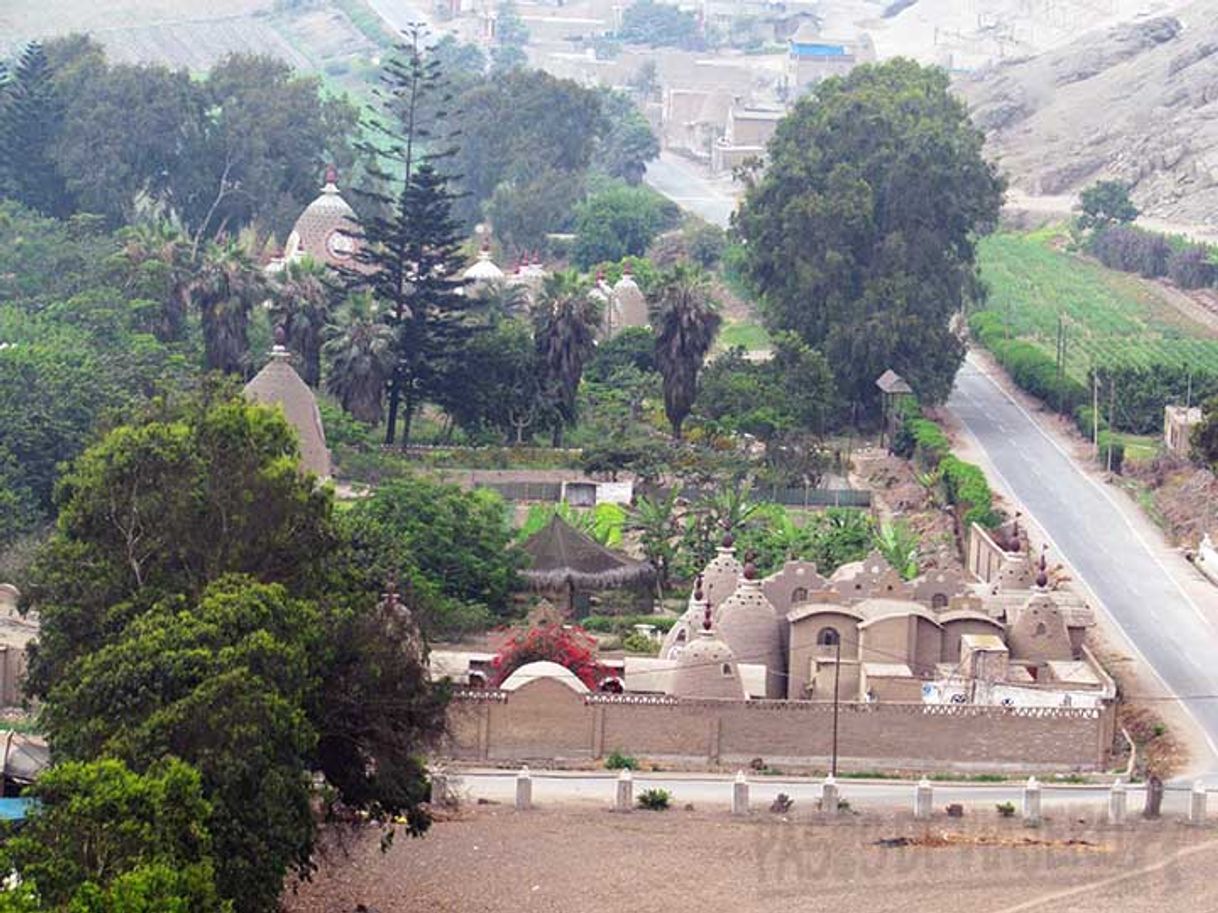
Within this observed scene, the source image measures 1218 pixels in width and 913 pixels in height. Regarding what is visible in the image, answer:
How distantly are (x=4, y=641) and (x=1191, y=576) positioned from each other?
23417 mm

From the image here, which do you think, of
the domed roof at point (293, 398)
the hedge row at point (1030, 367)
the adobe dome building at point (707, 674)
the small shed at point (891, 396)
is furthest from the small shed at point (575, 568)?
the hedge row at point (1030, 367)

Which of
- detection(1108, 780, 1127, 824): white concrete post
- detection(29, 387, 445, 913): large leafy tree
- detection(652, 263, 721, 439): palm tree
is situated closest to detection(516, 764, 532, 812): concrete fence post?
detection(29, 387, 445, 913): large leafy tree

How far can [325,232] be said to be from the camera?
8925 centimetres

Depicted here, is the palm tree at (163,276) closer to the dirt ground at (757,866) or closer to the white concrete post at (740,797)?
the white concrete post at (740,797)

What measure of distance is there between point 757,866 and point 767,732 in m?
4.92

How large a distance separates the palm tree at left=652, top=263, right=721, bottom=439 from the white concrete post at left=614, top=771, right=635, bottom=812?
27877 millimetres

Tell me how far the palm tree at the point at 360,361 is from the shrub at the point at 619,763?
23.1 meters

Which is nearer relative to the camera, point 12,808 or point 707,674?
point 12,808

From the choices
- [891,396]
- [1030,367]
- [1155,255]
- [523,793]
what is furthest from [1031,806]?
[1155,255]

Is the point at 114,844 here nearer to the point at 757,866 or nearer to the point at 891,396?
the point at 757,866

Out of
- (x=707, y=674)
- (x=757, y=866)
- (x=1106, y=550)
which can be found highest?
(x=1106, y=550)

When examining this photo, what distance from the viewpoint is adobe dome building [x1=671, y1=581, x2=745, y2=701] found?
4819 centimetres

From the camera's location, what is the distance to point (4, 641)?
5056cm

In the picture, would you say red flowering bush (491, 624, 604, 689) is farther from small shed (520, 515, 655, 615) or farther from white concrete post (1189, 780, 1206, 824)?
white concrete post (1189, 780, 1206, 824)
